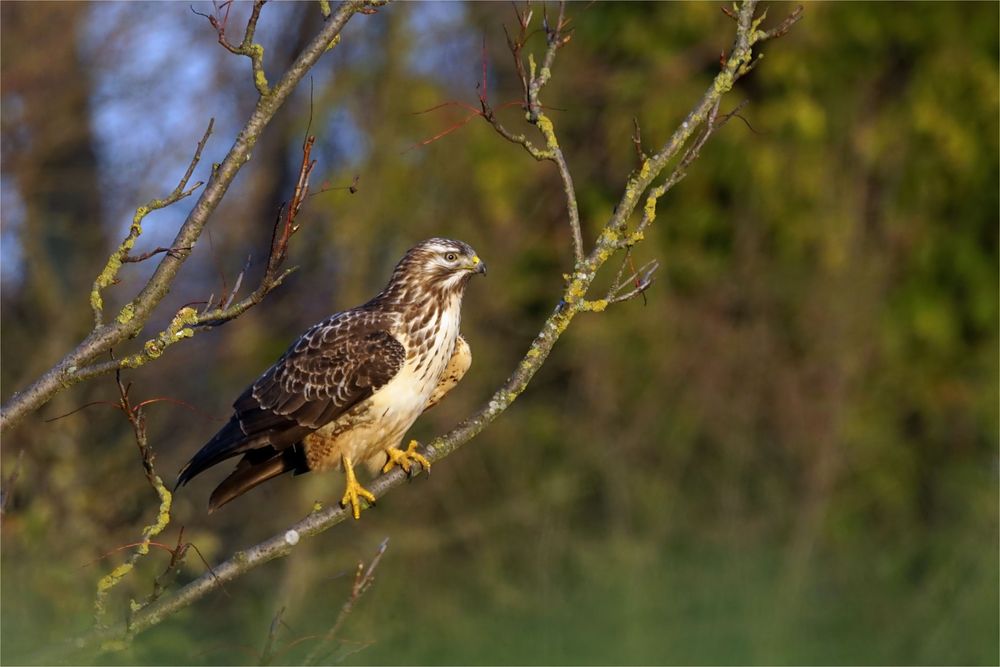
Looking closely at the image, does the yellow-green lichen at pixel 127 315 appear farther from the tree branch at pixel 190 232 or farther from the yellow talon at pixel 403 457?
the yellow talon at pixel 403 457

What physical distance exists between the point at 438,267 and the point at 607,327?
5166 mm

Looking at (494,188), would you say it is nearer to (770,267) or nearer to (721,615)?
(770,267)

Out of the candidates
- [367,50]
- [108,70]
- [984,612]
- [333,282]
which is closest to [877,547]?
[984,612]

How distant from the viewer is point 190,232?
288cm

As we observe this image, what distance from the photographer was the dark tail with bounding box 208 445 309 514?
13.4 ft

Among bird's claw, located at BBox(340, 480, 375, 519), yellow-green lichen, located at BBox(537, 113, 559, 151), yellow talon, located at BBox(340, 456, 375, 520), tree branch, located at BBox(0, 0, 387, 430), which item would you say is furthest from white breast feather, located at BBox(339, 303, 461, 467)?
tree branch, located at BBox(0, 0, 387, 430)

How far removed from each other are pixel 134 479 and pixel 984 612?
215 inches

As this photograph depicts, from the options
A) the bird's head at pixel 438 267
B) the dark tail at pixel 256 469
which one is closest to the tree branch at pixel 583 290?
the dark tail at pixel 256 469

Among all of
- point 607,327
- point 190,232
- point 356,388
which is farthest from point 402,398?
point 607,327

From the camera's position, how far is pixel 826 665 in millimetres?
7398

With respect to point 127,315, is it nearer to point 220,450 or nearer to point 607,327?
point 220,450

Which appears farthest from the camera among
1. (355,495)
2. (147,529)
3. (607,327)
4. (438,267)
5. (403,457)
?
(607,327)

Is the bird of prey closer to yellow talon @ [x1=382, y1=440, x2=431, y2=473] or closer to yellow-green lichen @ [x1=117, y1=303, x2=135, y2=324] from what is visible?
yellow talon @ [x1=382, y1=440, x2=431, y2=473]

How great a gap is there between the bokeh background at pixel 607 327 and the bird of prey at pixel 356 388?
3.42 meters
